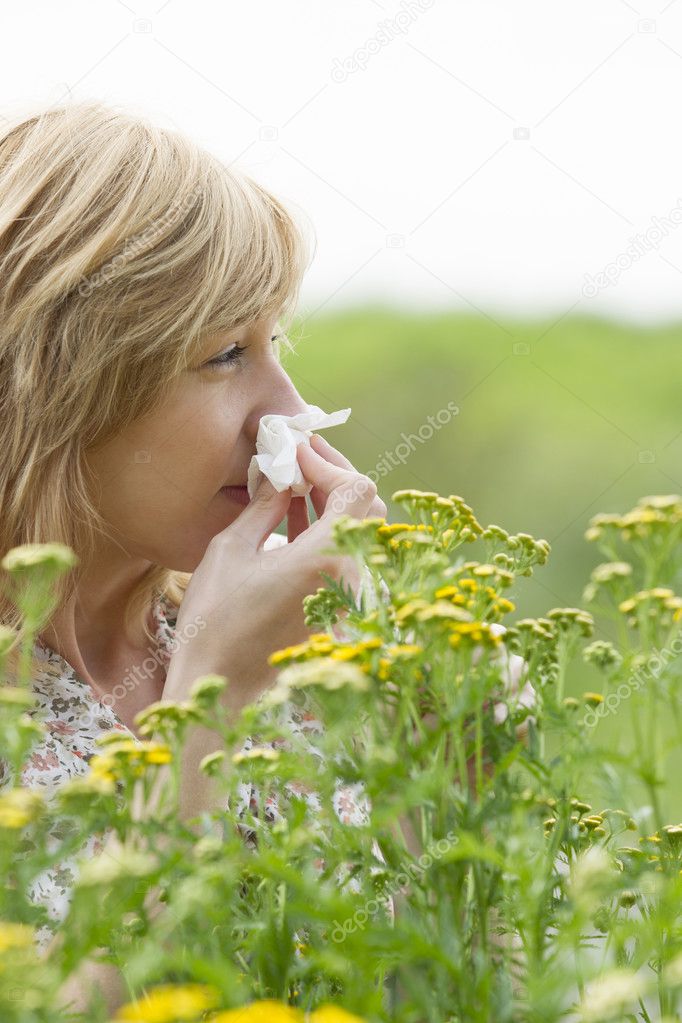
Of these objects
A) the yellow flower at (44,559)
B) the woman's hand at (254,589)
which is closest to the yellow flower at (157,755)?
the yellow flower at (44,559)

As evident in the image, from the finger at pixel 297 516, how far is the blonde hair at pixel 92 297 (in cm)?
22

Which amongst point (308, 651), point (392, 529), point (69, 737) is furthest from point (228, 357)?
point (308, 651)

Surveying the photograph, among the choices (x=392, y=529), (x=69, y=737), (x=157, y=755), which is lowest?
(x=69, y=737)

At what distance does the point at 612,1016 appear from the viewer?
13.0 inches

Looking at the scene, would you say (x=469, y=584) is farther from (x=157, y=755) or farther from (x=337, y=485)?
(x=337, y=485)

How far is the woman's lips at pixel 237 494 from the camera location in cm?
A: 120

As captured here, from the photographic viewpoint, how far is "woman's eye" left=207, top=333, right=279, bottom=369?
1.18m

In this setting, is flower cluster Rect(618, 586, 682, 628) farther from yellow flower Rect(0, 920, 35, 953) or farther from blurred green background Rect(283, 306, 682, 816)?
blurred green background Rect(283, 306, 682, 816)

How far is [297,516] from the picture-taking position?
4.16ft

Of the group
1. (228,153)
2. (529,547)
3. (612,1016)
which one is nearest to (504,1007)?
(612,1016)

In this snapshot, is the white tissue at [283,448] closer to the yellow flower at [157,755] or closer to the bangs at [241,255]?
the bangs at [241,255]

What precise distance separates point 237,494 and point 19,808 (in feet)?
2.76

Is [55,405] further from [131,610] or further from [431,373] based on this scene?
[431,373]

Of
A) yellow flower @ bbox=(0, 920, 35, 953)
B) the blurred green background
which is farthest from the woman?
the blurred green background
